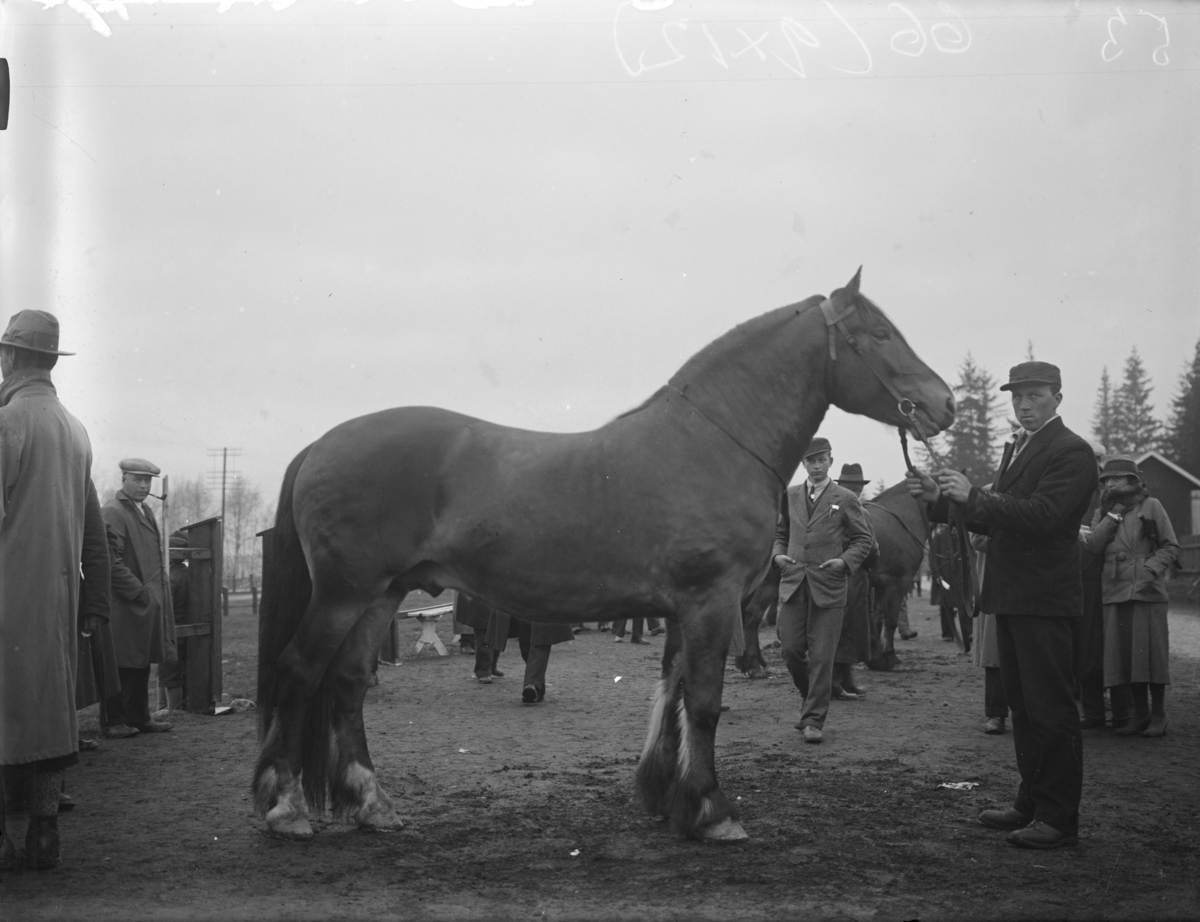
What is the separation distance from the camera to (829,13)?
17.4 ft

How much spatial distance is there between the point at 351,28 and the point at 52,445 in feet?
9.85

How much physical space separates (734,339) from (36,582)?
11.5 feet

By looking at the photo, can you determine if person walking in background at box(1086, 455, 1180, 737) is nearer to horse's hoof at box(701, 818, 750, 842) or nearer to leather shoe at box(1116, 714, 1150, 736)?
leather shoe at box(1116, 714, 1150, 736)

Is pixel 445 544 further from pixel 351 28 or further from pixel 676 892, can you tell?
pixel 351 28

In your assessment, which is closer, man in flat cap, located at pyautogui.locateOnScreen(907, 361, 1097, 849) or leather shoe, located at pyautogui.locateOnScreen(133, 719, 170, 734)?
man in flat cap, located at pyautogui.locateOnScreen(907, 361, 1097, 849)

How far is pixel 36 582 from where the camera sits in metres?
4.03

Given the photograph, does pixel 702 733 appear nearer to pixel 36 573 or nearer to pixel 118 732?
pixel 36 573

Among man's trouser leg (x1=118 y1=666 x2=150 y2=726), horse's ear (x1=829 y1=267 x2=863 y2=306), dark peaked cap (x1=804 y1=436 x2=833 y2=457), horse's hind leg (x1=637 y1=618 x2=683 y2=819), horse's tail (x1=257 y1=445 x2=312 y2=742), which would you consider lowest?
man's trouser leg (x1=118 y1=666 x2=150 y2=726)

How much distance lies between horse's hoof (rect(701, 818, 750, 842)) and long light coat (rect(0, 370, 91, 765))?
2.85 m

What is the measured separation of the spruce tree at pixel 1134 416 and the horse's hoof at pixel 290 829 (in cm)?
4808

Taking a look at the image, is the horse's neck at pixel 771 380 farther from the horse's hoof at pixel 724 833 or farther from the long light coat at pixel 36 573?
the long light coat at pixel 36 573

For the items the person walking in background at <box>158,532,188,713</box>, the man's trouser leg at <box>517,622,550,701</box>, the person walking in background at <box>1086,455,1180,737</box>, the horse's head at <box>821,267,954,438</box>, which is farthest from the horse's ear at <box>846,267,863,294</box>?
Result: the person walking in background at <box>158,532,188,713</box>

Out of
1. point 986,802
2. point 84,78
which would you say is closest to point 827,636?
point 986,802

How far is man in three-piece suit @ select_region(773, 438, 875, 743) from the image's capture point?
7.48m
